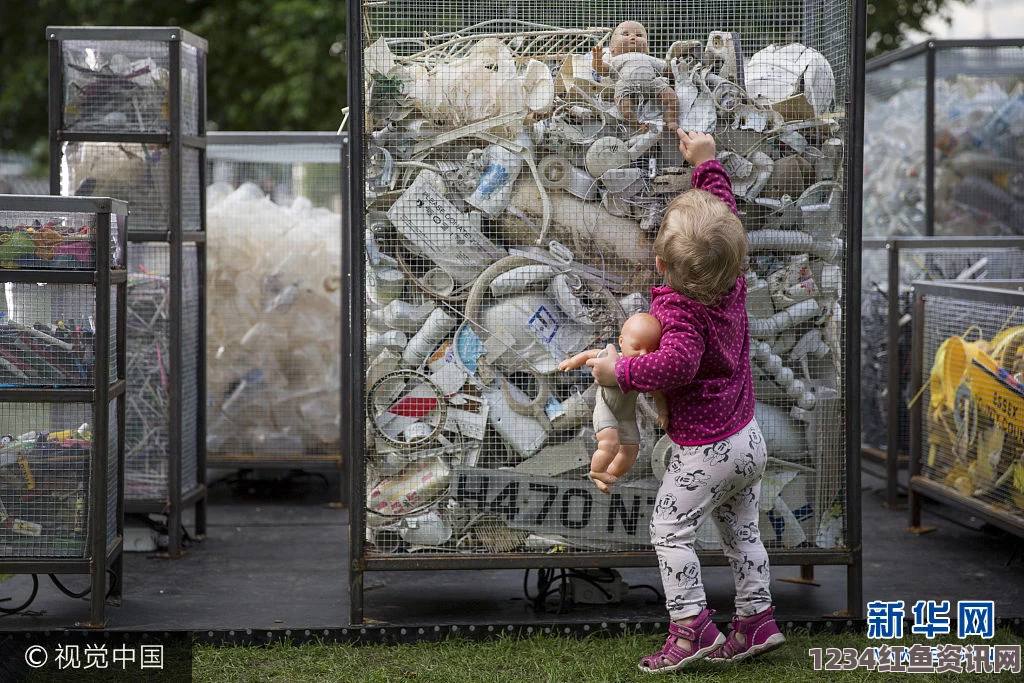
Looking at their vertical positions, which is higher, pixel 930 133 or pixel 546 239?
pixel 930 133

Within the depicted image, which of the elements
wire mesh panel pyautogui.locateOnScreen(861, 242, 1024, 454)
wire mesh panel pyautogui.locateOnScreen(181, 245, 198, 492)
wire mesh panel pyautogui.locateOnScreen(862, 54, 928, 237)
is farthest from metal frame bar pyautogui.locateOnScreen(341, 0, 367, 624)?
wire mesh panel pyautogui.locateOnScreen(862, 54, 928, 237)

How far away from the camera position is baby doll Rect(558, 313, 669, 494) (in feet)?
11.6

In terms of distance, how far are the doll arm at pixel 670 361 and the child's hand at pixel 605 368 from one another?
0.09 ft

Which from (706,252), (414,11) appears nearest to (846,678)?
(706,252)

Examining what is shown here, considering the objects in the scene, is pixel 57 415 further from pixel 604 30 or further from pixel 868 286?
pixel 868 286

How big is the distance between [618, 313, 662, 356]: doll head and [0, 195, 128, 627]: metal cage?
5.96 feet

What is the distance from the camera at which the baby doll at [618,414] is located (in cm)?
354

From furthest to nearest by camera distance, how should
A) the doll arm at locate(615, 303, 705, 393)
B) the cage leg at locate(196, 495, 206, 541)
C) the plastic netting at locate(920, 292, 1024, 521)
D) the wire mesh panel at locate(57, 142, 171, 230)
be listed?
1. the cage leg at locate(196, 495, 206, 541)
2. the wire mesh panel at locate(57, 142, 171, 230)
3. the plastic netting at locate(920, 292, 1024, 521)
4. the doll arm at locate(615, 303, 705, 393)

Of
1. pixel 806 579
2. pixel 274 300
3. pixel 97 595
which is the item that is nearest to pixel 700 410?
pixel 806 579

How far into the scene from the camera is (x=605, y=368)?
3508 millimetres

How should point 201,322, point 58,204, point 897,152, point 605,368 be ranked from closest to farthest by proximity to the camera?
point 605,368
point 58,204
point 201,322
point 897,152

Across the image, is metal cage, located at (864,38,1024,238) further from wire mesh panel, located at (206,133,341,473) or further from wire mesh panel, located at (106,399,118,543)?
wire mesh panel, located at (106,399,118,543)

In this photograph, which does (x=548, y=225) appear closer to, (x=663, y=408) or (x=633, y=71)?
(x=633, y=71)

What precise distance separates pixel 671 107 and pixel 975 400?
2090 mm
